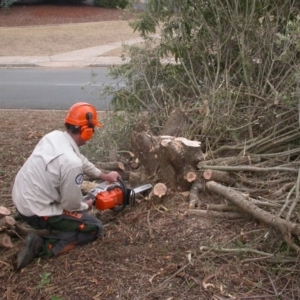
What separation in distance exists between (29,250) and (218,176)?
5.79 ft

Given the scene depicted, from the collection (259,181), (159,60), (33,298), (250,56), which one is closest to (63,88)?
(159,60)

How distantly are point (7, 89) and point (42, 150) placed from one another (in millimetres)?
9253

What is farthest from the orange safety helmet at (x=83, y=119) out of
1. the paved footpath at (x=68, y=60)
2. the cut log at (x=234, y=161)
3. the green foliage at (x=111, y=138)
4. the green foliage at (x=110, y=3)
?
the green foliage at (x=110, y=3)

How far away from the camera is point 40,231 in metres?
4.54

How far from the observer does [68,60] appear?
18.5 metres

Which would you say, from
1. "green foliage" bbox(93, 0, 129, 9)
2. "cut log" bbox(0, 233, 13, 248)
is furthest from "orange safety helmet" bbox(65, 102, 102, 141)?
"green foliage" bbox(93, 0, 129, 9)

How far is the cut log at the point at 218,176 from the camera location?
4.98 m

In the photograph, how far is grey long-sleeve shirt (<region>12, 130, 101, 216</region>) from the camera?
13.7 feet

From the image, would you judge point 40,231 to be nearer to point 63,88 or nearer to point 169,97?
point 169,97

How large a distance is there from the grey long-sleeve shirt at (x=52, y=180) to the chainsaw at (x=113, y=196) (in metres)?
0.23

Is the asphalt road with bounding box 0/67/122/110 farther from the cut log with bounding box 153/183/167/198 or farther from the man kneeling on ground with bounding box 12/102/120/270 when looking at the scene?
the man kneeling on ground with bounding box 12/102/120/270

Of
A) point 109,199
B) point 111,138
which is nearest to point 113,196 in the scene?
point 109,199

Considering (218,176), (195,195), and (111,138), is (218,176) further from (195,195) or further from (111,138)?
(111,138)

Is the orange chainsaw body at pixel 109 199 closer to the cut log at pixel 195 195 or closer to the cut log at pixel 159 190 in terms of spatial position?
the cut log at pixel 159 190
